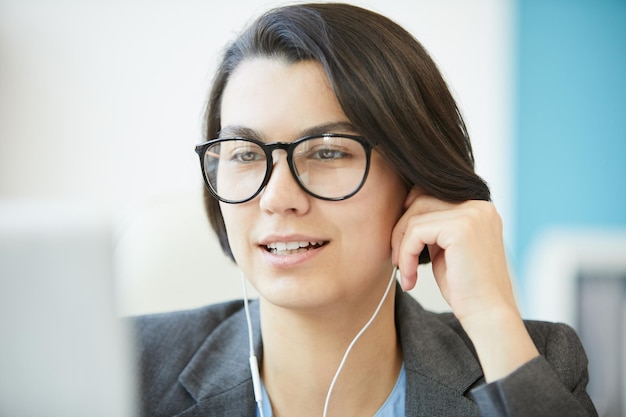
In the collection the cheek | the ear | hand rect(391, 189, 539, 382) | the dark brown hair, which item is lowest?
hand rect(391, 189, 539, 382)

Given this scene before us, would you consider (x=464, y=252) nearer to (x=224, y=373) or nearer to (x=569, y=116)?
(x=224, y=373)

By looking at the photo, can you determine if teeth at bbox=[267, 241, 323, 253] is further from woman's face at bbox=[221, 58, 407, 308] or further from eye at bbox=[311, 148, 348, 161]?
eye at bbox=[311, 148, 348, 161]

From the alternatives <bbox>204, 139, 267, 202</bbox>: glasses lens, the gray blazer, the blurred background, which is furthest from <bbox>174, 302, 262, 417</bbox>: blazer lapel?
the blurred background

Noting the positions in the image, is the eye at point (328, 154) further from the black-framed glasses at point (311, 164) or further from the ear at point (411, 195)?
the ear at point (411, 195)

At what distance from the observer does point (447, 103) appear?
4.71 ft

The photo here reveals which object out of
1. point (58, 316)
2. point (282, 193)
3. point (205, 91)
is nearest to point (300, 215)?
point (282, 193)

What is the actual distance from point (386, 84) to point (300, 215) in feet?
0.95

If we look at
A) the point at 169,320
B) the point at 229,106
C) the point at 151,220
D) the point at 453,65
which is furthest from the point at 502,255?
the point at 453,65

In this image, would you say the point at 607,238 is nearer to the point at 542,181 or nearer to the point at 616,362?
the point at 616,362

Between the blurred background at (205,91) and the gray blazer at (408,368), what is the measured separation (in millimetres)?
1260

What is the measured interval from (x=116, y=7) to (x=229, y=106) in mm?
1971

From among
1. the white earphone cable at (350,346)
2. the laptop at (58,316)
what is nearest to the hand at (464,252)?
the white earphone cable at (350,346)

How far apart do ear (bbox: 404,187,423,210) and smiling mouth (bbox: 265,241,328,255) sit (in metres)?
0.21

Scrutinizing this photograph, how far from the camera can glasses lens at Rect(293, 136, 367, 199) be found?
129 centimetres
